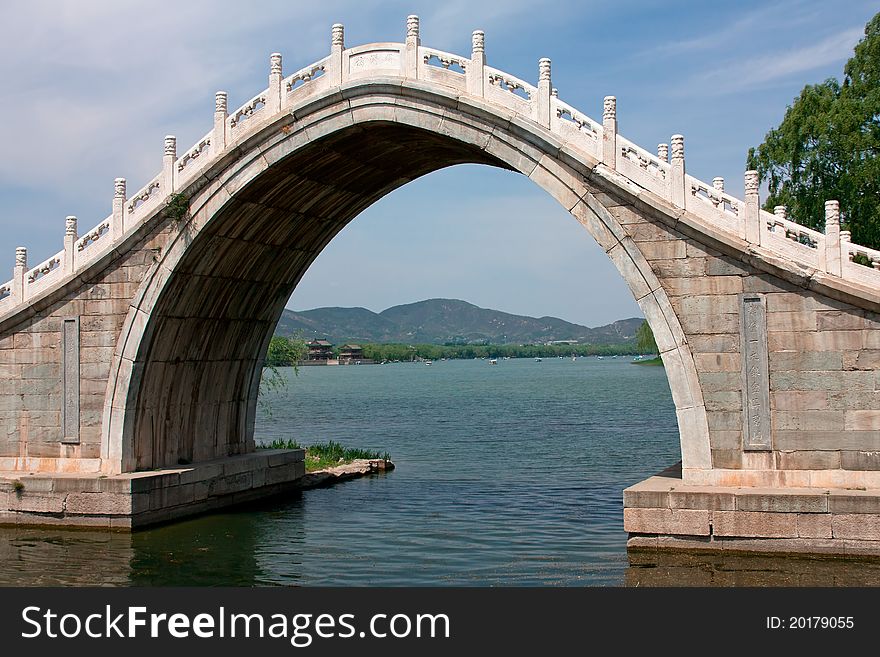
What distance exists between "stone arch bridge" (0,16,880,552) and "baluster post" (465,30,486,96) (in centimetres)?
6

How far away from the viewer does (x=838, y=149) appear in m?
31.6

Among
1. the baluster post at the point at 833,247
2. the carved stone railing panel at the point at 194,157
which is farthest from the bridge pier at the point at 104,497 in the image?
the baluster post at the point at 833,247

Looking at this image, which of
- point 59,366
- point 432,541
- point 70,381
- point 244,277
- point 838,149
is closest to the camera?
point 432,541

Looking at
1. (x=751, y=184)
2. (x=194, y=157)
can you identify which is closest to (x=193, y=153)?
(x=194, y=157)

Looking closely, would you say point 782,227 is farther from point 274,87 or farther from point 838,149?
point 838,149

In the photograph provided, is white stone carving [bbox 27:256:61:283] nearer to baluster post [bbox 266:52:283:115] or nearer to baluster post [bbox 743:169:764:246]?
baluster post [bbox 266:52:283:115]

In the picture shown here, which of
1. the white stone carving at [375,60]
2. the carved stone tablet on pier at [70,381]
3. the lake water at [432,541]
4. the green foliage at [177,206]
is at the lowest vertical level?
the lake water at [432,541]

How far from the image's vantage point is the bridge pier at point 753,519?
16219 millimetres

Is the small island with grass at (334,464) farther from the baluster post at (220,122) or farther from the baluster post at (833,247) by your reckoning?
the baluster post at (833,247)

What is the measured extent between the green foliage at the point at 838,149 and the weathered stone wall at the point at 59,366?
809 inches

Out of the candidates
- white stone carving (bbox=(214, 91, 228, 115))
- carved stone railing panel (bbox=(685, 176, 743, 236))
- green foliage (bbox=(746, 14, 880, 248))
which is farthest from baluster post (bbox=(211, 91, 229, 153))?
green foliage (bbox=(746, 14, 880, 248))

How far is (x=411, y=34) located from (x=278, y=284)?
8.94 m

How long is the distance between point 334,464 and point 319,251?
7.83 meters

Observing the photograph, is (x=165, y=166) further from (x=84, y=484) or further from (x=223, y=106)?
(x=84, y=484)
